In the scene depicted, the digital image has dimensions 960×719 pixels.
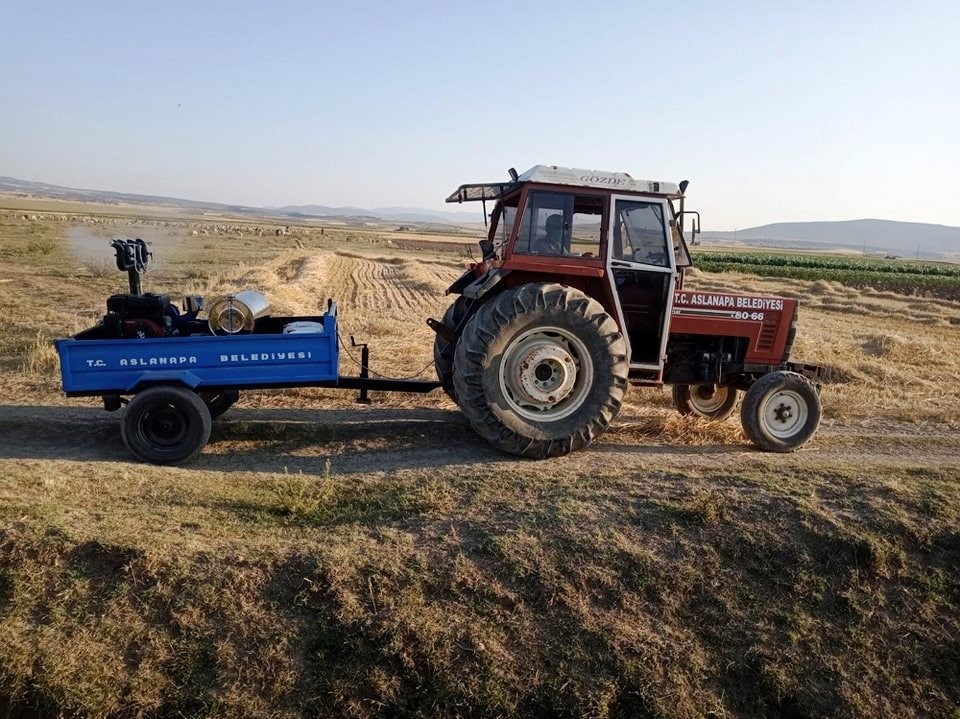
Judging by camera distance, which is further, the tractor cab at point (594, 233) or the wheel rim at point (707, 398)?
the wheel rim at point (707, 398)

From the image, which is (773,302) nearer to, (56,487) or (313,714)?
(313,714)

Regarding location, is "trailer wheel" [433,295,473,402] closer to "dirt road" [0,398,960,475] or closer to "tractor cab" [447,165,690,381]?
"dirt road" [0,398,960,475]

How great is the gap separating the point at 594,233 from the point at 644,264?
0.61m

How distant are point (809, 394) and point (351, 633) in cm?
542

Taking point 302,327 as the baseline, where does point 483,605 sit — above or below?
below

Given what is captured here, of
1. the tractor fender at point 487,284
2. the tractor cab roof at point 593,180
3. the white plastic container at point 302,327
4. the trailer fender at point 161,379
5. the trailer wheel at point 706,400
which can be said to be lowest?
the trailer wheel at point 706,400

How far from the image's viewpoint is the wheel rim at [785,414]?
728 cm

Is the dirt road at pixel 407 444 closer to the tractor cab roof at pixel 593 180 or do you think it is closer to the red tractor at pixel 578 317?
the red tractor at pixel 578 317

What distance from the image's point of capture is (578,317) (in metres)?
6.52

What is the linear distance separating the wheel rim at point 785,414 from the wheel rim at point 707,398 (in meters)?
1.25

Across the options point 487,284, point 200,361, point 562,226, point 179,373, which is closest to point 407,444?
point 487,284

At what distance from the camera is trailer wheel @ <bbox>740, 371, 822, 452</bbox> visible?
7176 mm

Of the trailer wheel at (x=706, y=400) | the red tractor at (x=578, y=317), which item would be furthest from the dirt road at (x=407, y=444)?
the red tractor at (x=578, y=317)

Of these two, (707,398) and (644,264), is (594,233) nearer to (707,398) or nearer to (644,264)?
(644,264)
